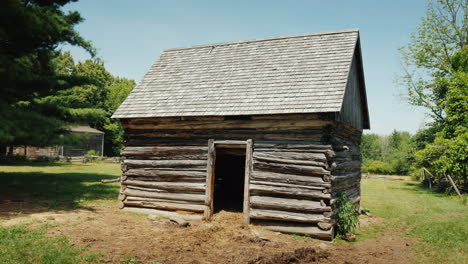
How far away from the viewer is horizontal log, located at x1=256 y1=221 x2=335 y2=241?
28.9ft

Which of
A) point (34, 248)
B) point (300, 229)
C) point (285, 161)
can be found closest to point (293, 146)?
Answer: point (285, 161)

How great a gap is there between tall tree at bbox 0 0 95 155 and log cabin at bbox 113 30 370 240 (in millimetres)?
2514

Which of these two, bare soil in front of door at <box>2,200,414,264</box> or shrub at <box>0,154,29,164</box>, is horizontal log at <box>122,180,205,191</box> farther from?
shrub at <box>0,154,29,164</box>

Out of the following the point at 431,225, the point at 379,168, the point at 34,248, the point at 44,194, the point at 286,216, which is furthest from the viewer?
the point at 379,168

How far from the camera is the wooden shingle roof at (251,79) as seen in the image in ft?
31.9

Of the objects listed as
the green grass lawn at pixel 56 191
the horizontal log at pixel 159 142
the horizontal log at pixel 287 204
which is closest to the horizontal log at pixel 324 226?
the horizontal log at pixel 287 204

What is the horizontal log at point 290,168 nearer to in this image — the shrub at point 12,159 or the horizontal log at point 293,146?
the horizontal log at point 293,146

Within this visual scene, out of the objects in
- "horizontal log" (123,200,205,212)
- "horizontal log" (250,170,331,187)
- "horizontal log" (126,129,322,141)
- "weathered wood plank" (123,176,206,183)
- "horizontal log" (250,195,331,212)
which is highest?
"horizontal log" (126,129,322,141)

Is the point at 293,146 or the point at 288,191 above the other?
the point at 293,146

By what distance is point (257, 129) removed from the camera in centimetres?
996

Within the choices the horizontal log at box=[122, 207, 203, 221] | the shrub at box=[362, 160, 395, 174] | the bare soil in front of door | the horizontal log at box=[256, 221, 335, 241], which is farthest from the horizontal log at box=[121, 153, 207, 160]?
the shrub at box=[362, 160, 395, 174]

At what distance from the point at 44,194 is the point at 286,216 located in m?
9.76

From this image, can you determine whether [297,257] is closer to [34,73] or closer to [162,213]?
[162,213]

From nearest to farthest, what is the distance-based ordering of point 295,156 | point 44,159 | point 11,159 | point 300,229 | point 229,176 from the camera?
point 300,229 → point 295,156 → point 229,176 → point 11,159 → point 44,159
